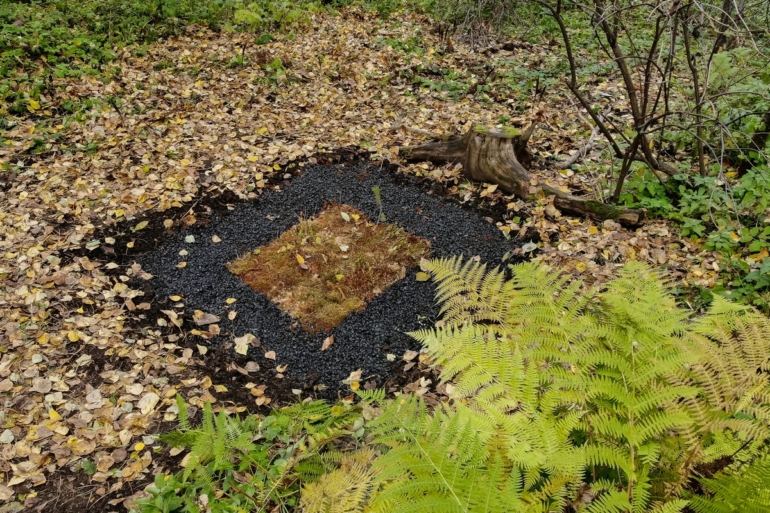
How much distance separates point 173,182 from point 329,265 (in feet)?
6.47

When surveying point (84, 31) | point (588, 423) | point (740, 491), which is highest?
point (740, 491)

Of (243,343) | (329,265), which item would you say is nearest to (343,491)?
(243,343)

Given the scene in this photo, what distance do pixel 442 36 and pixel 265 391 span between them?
6.42 meters

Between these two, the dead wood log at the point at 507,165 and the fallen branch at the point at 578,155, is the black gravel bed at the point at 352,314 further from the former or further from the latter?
the fallen branch at the point at 578,155

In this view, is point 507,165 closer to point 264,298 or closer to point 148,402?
point 264,298

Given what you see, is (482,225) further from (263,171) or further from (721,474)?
(721,474)

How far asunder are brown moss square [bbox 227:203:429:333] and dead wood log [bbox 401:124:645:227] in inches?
39.5

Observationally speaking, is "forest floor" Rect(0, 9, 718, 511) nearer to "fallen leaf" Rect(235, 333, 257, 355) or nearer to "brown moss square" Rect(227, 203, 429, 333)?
"fallen leaf" Rect(235, 333, 257, 355)

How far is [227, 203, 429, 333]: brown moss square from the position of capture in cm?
387

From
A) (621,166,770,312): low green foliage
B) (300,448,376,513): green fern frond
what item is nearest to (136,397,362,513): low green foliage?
(300,448,376,513): green fern frond

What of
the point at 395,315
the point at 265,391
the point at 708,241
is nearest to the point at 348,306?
the point at 395,315

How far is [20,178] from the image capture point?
491cm

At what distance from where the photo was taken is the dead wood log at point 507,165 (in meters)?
4.27

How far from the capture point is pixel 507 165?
181 inches
